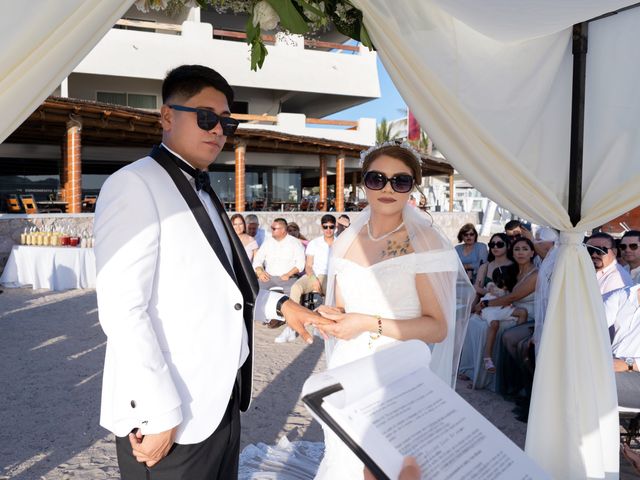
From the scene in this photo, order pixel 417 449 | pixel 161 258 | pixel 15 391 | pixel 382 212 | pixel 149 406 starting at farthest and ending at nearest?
1. pixel 15 391
2. pixel 382 212
3. pixel 161 258
4. pixel 149 406
5. pixel 417 449

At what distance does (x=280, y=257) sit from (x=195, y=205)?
688 centimetres

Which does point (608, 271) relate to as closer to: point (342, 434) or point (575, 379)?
point (575, 379)

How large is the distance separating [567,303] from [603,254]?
2155 millimetres

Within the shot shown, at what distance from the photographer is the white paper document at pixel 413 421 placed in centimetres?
116

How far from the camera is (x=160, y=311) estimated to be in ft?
6.04

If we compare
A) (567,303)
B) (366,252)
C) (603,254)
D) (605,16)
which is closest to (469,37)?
(605,16)

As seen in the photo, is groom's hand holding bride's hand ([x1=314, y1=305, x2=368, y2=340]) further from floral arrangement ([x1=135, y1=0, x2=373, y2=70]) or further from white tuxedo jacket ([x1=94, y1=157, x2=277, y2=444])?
floral arrangement ([x1=135, y1=0, x2=373, y2=70])

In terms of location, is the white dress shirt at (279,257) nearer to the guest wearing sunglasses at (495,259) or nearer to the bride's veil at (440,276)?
the guest wearing sunglasses at (495,259)

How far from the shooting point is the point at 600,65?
121 inches

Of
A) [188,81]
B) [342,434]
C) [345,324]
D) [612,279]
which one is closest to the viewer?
[342,434]

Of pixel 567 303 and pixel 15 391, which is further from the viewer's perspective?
pixel 15 391

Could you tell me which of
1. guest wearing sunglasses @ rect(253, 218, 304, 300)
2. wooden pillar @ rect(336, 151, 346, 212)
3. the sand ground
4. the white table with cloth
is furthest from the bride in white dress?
wooden pillar @ rect(336, 151, 346, 212)

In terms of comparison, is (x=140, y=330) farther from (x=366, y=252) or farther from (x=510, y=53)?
(x=510, y=53)

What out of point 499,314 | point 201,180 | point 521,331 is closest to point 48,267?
point 499,314
